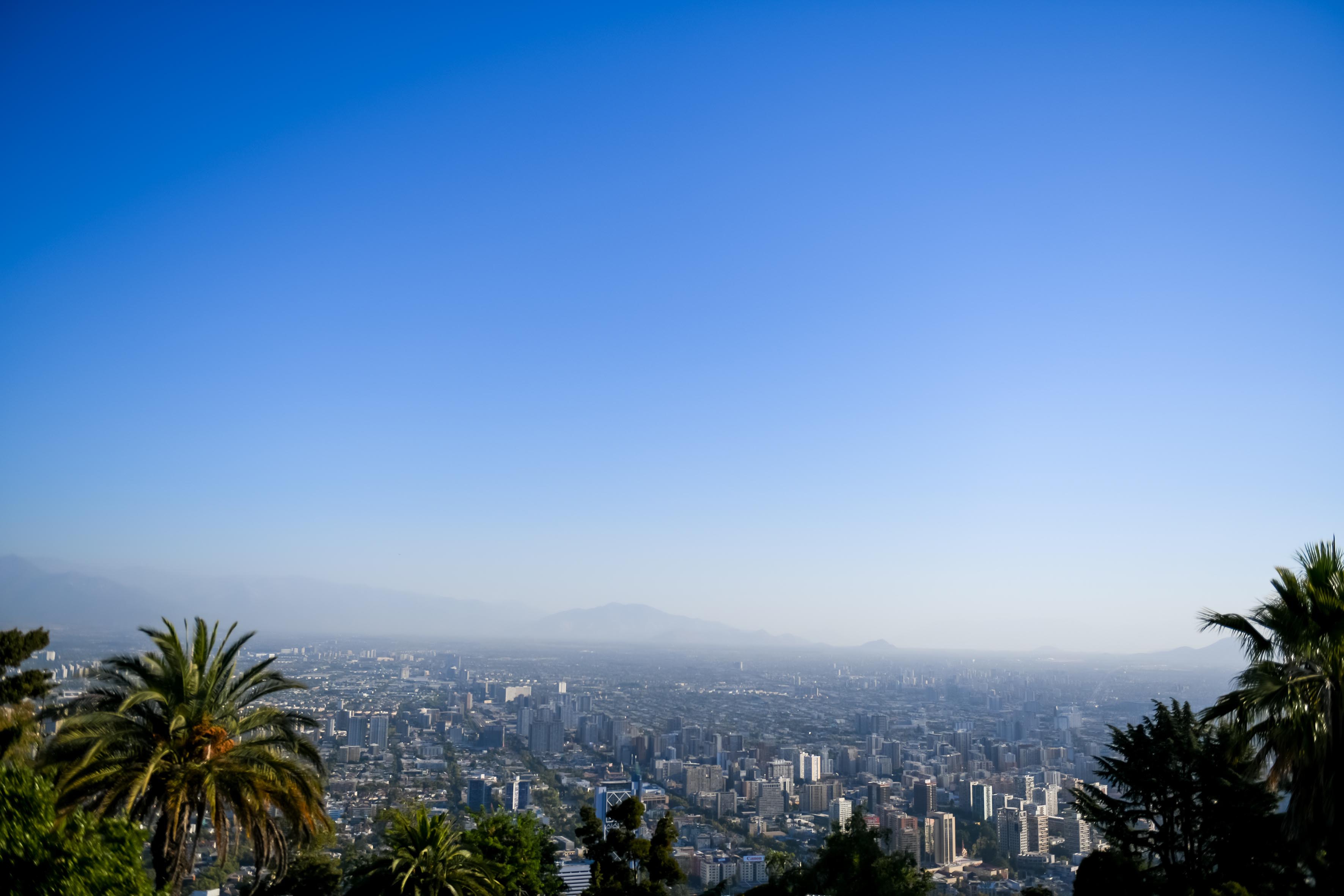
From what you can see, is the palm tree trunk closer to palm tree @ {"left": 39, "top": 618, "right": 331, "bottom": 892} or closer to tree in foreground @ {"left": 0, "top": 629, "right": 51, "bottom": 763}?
palm tree @ {"left": 39, "top": 618, "right": 331, "bottom": 892}

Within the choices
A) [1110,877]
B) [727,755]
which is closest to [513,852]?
[1110,877]

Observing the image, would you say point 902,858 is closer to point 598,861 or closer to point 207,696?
point 598,861

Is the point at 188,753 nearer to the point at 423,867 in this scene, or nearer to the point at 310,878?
the point at 423,867

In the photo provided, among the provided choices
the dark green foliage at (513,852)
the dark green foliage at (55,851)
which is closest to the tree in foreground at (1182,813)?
the dark green foliage at (513,852)

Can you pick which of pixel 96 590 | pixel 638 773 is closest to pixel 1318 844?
pixel 638 773

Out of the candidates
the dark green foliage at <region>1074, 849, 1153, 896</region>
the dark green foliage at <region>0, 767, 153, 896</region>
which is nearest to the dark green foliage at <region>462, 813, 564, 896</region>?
the dark green foliage at <region>0, 767, 153, 896</region>

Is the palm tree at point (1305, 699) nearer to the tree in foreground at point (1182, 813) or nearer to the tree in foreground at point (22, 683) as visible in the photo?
the tree in foreground at point (1182, 813)
